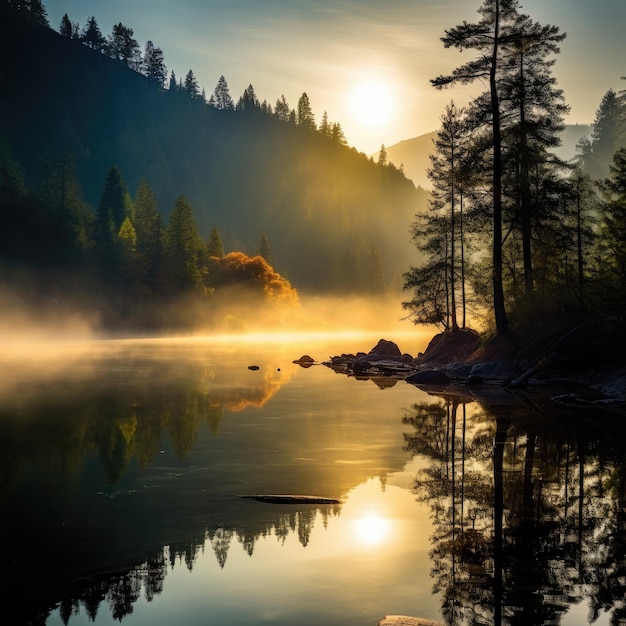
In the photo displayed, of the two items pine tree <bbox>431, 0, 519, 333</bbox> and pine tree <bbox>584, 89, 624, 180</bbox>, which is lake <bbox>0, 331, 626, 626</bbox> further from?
pine tree <bbox>584, 89, 624, 180</bbox>

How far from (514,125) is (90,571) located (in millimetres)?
33527

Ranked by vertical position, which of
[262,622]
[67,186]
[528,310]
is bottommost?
[262,622]

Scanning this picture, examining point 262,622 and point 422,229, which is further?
point 422,229

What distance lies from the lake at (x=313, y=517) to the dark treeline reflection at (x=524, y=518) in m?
0.03

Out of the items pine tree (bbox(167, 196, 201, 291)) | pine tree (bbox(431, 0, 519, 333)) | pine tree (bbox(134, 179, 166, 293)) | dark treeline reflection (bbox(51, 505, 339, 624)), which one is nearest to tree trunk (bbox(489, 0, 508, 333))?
pine tree (bbox(431, 0, 519, 333))

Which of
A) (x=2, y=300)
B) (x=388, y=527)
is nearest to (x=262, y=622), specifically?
(x=388, y=527)

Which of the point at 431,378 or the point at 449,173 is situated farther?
the point at 449,173

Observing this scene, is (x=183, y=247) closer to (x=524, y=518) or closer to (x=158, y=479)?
(x=158, y=479)

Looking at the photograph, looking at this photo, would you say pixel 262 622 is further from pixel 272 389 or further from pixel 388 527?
pixel 272 389

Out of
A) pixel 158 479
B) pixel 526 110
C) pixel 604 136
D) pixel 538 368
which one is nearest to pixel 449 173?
pixel 526 110

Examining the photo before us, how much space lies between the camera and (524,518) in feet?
33.0

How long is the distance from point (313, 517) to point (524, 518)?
3.05 meters

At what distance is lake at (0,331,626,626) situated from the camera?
23.7 ft

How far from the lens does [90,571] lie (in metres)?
8.10
